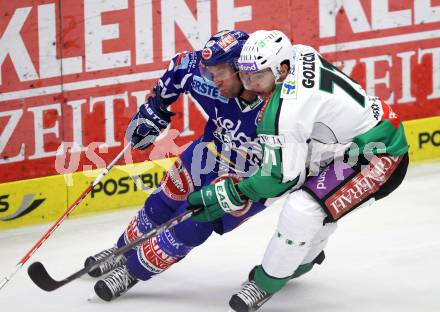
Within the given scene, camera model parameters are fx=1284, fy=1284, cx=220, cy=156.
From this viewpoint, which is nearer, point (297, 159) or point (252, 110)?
point (297, 159)

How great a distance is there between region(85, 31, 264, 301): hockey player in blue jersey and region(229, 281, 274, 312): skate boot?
32 centimetres

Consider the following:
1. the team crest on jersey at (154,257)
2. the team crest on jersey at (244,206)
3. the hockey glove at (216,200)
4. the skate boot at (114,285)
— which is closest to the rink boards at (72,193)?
the skate boot at (114,285)

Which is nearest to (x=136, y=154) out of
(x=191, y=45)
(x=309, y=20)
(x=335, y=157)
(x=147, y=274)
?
(x=191, y=45)

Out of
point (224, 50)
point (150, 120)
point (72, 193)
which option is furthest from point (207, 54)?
point (72, 193)

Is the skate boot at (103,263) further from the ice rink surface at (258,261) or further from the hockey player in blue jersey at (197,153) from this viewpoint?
the hockey player in blue jersey at (197,153)

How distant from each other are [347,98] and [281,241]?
65 cm

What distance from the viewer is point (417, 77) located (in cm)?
846

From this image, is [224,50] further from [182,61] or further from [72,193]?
[72,193]

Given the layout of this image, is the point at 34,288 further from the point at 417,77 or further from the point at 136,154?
the point at 417,77

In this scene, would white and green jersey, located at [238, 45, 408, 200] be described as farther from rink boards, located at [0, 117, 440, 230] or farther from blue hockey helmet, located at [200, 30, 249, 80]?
rink boards, located at [0, 117, 440, 230]

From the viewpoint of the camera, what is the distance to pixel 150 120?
6047 mm

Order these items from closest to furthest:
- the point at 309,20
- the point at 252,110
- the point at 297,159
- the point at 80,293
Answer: the point at 297,159 < the point at 252,110 < the point at 80,293 < the point at 309,20

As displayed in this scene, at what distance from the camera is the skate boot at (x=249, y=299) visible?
545 centimetres

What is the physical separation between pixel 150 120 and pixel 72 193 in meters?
1.48
